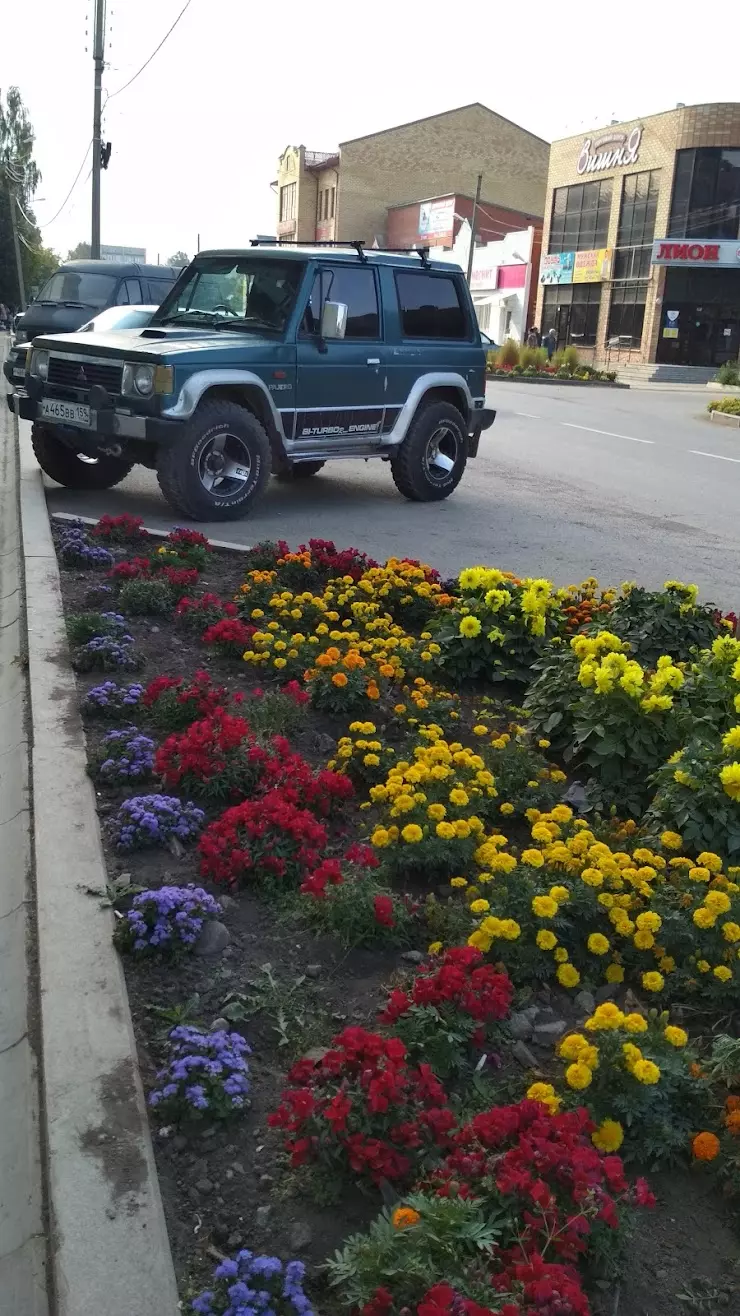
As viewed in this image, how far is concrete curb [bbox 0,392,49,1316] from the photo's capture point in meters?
2.36

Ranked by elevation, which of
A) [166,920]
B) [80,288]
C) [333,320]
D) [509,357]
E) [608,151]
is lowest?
[166,920]

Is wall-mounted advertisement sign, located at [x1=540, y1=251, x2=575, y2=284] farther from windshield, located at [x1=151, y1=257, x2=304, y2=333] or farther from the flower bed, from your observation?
the flower bed

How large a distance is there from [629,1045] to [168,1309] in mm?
1091

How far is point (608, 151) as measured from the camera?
53.4 meters

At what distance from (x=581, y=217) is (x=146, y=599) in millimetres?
54453

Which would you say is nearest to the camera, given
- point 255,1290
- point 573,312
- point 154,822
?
point 255,1290

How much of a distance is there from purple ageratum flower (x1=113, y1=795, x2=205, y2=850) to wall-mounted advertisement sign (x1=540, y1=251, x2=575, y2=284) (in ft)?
183

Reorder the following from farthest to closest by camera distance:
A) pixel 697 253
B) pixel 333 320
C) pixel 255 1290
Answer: pixel 697 253 → pixel 333 320 → pixel 255 1290

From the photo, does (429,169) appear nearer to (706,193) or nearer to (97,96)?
(706,193)

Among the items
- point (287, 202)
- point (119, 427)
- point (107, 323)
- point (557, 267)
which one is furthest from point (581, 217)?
point (119, 427)

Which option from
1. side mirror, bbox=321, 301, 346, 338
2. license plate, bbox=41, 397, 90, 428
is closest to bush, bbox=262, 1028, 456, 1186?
license plate, bbox=41, 397, 90, 428

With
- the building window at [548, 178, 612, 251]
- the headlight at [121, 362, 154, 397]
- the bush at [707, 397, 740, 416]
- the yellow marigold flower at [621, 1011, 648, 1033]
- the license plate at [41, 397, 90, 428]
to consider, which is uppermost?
→ the building window at [548, 178, 612, 251]

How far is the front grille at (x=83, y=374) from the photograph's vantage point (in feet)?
30.4

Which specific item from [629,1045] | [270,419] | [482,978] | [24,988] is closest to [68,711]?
[24,988]
